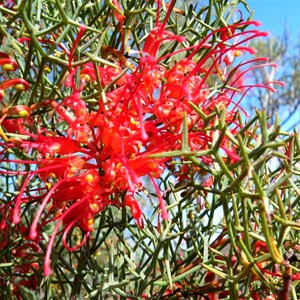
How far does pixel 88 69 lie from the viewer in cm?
57

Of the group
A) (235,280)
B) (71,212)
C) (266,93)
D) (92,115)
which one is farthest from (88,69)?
(266,93)

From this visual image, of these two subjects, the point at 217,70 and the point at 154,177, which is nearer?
the point at 154,177

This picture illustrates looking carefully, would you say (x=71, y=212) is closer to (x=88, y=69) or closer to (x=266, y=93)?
(x=88, y=69)

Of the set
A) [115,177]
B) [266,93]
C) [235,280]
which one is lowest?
[235,280]

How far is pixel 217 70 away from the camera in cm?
65

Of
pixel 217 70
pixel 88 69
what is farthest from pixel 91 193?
pixel 217 70

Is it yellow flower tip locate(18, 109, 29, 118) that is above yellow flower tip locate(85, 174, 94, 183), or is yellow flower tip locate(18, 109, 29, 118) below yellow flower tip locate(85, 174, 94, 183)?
above

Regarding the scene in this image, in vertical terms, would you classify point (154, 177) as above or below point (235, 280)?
above

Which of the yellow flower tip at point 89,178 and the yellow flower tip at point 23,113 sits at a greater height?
the yellow flower tip at point 23,113

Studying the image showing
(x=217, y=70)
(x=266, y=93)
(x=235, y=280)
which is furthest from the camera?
(x=266, y=93)

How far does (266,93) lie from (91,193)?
232 inches

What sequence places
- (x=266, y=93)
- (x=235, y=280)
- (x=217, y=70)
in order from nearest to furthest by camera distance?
(x=235, y=280) < (x=217, y=70) < (x=266, y=93)

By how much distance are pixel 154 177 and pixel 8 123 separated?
0.18 metres

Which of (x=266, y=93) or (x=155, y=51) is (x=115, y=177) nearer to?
(x=155, y=51)
